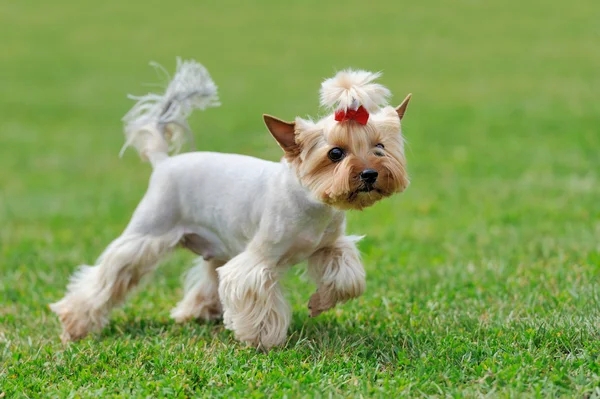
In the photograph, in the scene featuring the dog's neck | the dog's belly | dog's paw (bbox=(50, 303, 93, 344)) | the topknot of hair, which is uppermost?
the topknot of hair

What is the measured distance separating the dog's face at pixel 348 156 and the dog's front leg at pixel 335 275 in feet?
2.35

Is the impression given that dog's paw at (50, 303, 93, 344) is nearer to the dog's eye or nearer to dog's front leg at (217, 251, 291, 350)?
dog's front leg at (217, 251, 291, 350)

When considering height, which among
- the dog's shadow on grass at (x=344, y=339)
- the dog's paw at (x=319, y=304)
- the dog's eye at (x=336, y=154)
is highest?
the dog's eye at (x=336, y=154)

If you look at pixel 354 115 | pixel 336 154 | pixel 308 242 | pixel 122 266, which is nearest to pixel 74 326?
pixel 122 266

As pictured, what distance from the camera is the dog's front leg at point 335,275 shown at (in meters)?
5.47

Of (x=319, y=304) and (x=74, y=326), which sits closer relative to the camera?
(x=319, y=304)

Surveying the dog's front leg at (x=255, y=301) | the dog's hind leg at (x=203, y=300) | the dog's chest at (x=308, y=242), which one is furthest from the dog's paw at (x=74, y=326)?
the dog's chest at (x=308, y=242)

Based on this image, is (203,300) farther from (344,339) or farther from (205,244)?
(344,339)

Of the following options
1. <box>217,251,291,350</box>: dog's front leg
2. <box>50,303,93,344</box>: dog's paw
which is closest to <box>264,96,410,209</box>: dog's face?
<box>217,251,291,350</box>: dog's front leg

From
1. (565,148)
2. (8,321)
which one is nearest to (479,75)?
(565,148)

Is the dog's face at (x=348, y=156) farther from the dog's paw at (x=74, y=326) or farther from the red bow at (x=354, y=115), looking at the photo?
the dog's paw at (x=74, y=326)

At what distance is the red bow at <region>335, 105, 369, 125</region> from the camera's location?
15.9ft

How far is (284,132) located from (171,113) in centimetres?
161

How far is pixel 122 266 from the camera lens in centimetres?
592
